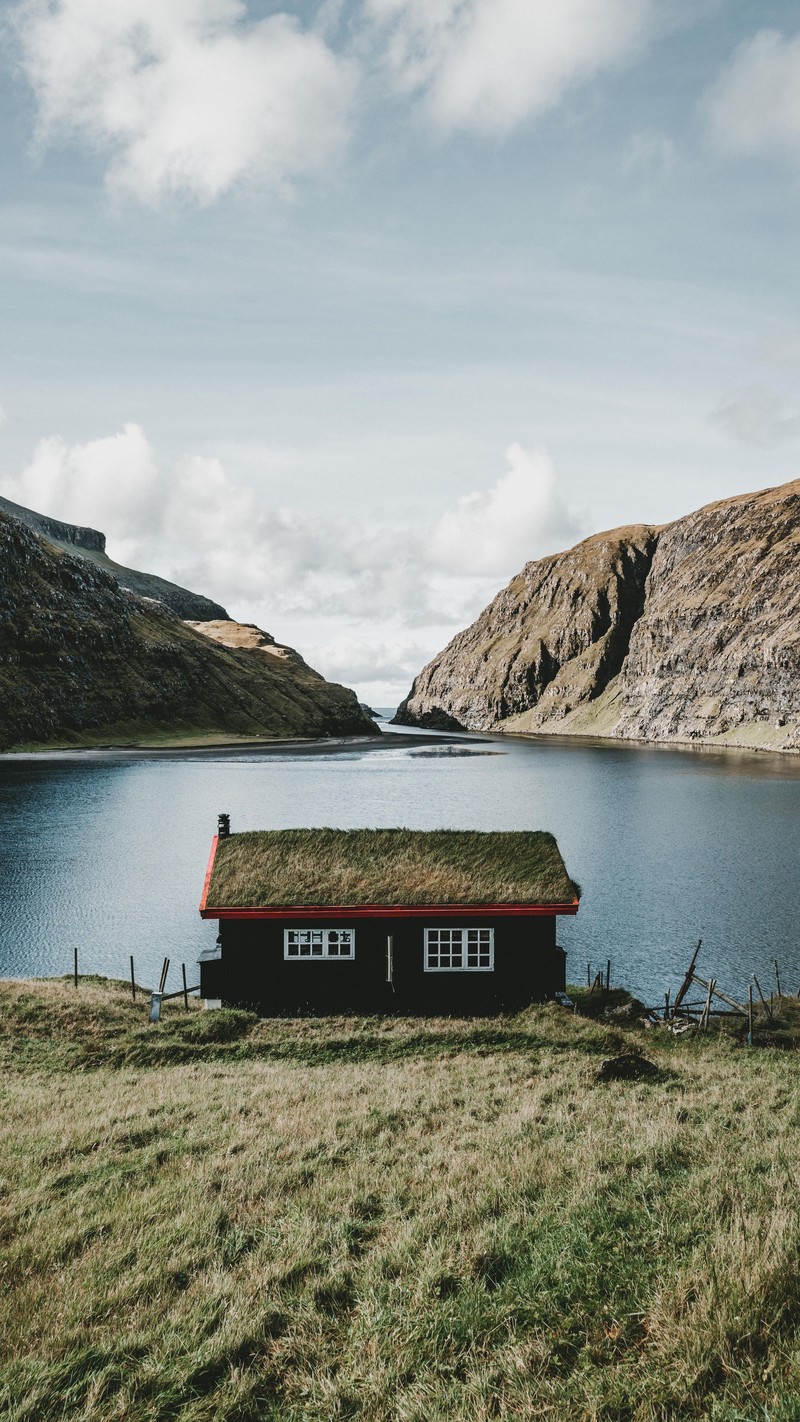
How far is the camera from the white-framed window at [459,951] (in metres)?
27.5

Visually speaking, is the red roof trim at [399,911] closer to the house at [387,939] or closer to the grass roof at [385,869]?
the house at [387,939]

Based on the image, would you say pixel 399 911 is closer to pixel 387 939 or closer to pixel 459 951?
pixel 387 939

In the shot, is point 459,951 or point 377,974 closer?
point 377,974

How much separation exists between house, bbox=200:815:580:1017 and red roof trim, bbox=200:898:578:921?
0.11 ft

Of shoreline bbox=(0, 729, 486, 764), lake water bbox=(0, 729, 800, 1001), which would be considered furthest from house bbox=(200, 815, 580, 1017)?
shoreline bbox=(0, 729, 486, 764)

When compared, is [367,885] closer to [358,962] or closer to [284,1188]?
[358,962]

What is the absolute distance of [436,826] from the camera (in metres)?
72.6

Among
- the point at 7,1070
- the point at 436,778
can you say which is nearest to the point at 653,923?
the point at 7,1070

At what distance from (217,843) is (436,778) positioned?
91328mm

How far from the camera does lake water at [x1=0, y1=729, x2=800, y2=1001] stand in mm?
38719

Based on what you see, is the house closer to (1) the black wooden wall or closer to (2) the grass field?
(1) the black wooden wall

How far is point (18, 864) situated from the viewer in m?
55.9

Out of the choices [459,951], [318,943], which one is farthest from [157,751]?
[459,951]

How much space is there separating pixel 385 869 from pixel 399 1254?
19.7 metres
